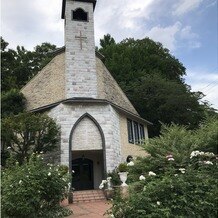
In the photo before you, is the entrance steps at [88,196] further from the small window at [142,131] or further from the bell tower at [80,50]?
the small window at [142,131]

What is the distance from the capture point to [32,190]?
8.26 m

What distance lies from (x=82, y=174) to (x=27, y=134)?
5233 millimetres

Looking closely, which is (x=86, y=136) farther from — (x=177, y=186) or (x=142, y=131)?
(x=177, y=186)

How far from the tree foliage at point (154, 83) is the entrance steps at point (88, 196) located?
1041cm

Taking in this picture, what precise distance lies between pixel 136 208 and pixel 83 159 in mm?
13655

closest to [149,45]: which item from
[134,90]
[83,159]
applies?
[134,90]

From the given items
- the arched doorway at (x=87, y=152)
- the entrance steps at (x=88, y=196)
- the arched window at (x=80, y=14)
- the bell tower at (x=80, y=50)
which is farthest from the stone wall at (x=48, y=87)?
the entrance steps at (x=88, y=196)

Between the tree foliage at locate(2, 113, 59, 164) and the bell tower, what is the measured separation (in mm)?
3453

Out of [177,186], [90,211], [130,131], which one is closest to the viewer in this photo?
[177,186]

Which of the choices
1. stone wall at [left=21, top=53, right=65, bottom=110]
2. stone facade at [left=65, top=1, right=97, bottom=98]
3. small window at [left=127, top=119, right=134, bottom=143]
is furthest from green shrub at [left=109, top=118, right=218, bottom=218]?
small window at [left=127, top=119, right=134, bottom=143]

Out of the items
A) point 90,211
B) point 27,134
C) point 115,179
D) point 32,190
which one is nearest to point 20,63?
point 27,134

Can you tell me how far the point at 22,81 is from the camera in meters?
32.5

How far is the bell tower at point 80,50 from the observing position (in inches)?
795

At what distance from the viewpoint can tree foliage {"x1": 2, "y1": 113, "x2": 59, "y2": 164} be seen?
15867mm
